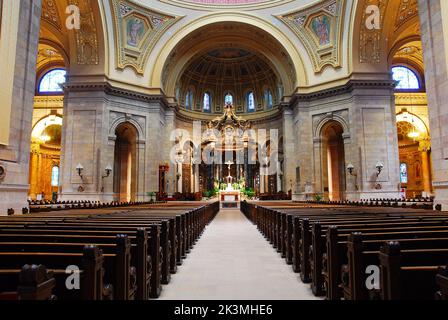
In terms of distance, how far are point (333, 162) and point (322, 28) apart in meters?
10.5

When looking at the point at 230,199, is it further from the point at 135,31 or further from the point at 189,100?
the point at 135,31

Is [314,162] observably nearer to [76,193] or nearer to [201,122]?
[201,122]

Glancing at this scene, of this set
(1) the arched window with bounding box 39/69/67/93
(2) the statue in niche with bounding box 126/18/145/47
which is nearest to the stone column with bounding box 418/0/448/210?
(2) the statue in niche with bounding box 126/18/145/47

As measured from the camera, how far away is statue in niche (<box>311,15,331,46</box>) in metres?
24.8

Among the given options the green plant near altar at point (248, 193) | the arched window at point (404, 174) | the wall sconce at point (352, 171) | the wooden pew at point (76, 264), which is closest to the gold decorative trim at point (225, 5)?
the wall sconce at point (352, 171)

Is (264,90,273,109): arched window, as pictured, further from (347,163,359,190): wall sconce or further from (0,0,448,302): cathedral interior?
(347,163,359,190): wall sconce

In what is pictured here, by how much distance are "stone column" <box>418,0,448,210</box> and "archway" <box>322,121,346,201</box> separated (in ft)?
46.9

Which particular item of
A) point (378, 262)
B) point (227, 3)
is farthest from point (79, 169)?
point (378, 262)

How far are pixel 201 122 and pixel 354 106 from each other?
16486 mm

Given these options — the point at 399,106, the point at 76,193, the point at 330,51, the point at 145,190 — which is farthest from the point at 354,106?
the point at 76,193

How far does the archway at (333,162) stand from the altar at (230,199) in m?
7.54

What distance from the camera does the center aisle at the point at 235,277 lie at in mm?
4195
